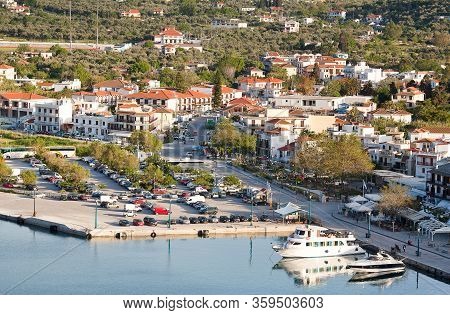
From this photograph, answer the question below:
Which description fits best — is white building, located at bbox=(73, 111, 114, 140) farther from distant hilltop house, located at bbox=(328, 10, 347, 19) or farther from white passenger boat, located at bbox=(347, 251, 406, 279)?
distant hilltop house, located at bbox=(328, 10, 347, 19)

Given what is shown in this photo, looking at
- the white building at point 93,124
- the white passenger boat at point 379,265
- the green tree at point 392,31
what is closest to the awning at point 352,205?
the white passenger boat at point 379,265

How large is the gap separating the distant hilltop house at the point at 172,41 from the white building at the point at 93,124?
58.0 feet

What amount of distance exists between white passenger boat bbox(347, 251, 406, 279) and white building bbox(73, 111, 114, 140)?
17.7 meters

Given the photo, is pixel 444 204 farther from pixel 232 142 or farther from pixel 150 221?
pixel 232 142

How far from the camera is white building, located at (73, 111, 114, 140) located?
36625 millimetres

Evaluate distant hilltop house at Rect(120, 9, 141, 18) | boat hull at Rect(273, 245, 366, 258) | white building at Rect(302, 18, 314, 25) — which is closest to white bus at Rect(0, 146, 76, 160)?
boat hull at Rect(273, 245, 366, 258)

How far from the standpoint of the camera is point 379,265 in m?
19.5

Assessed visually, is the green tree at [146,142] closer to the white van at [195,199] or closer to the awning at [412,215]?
the white van at [195,199]

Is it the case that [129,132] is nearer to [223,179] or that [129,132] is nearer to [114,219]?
[223,179]

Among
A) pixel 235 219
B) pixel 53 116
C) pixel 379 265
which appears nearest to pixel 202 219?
pixel 235 219

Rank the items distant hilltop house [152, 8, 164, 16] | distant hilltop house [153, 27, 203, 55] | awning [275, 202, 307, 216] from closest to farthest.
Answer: awning [275, 202, 307, 216] < distant hilltop house [153, 27, 203, 55] < distant hilltop house [152, 8, 164, 16]

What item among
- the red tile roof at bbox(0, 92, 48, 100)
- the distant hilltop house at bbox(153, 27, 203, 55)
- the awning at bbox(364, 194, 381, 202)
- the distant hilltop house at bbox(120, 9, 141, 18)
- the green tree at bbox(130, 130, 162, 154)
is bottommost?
the awning at bbox(364, 194, 381, 202)

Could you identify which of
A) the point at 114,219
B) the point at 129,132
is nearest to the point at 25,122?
the point at 129,132

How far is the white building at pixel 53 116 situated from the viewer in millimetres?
37719
